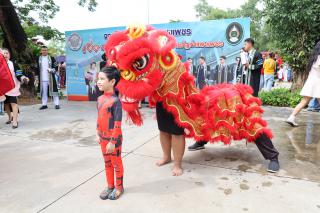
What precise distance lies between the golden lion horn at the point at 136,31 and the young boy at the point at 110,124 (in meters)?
0.40

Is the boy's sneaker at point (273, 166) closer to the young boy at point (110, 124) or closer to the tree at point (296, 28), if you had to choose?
the young boy at point (110, 124)

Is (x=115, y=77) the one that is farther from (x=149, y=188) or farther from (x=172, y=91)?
(x=149, y=188)

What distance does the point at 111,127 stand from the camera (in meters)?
2.74

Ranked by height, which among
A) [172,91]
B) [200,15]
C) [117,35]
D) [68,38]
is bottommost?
[172,91]

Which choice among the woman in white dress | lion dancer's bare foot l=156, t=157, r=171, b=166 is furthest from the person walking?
lion dancer's bare foot l=156, t=157, r=171, b=166

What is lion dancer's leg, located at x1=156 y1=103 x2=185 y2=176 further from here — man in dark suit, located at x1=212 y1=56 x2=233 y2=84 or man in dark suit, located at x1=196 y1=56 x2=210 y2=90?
man in dark suit, located at x1=196 y1=56 x2=210 y2=90

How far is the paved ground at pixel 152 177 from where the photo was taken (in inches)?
108

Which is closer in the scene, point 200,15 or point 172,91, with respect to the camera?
point 172,91

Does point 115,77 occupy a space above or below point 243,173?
above

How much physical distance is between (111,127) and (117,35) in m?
0.95

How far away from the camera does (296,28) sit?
8.77 m

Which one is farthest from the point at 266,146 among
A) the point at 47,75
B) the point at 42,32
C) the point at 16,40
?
the point at 42,32

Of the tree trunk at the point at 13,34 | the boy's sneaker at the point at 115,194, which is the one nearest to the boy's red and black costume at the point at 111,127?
the boy's sneaker at the point at 115,194

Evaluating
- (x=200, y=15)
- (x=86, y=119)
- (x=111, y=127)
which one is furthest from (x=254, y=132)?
(x=200, y=15)
